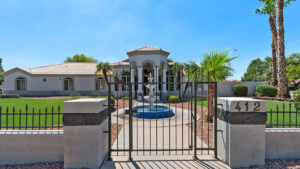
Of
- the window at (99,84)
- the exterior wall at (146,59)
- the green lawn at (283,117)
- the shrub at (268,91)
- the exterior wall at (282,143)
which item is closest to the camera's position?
the exterior wall at (282,143)

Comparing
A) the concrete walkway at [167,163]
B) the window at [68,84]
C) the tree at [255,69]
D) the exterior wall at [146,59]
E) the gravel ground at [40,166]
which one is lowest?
the gravel ground at [40,166]

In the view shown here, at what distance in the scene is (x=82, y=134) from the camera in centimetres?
333

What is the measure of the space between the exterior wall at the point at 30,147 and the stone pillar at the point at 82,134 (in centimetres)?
61

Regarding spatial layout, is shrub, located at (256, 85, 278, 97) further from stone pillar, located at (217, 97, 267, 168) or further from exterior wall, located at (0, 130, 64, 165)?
exterior wall, located at (0, 130, 64, 165)

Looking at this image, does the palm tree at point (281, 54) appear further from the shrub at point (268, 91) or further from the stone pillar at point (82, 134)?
the stone pillar at point (82, 134)

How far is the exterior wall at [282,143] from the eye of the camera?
3848mm

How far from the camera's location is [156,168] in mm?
3408

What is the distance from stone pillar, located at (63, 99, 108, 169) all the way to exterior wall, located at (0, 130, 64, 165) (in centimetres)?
61

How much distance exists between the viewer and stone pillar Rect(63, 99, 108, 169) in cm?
329

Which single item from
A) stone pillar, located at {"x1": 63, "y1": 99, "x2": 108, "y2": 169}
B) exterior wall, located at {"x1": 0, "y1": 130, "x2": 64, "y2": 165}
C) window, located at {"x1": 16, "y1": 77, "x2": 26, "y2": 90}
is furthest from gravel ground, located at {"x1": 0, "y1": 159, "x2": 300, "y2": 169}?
window, located at {"x1": 16, "y1": 77, "x2": 26, "y2": 90}

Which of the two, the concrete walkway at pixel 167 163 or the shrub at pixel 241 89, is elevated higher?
the shrub at pixel 241 89

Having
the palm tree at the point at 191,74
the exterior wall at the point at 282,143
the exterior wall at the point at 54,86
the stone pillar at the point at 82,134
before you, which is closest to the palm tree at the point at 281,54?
the exterior wall at the point at 54,86

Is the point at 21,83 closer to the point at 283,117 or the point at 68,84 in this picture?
the point at 68,84

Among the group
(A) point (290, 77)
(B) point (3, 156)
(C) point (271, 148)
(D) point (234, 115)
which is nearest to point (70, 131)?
(B) point (3, 156)
